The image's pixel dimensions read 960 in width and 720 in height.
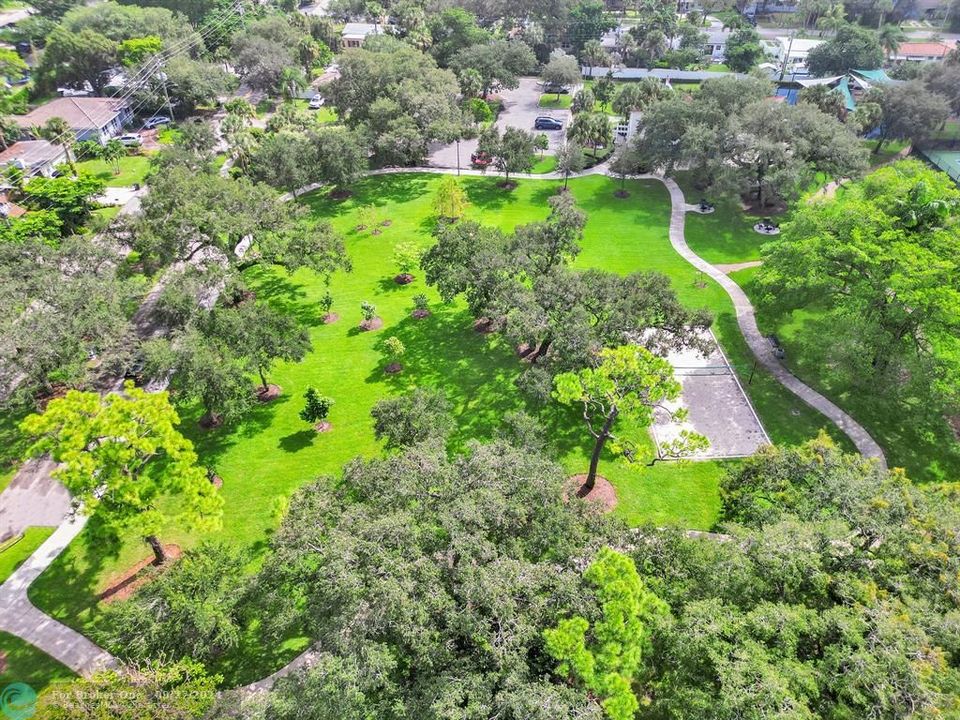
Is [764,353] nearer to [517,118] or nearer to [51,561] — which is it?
[51,561]

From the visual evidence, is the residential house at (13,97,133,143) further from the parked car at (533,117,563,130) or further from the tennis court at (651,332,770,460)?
the tennis court at (651,332,770,460)

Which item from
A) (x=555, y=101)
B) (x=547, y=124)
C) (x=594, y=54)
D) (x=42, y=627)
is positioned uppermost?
(x=594, y=54)

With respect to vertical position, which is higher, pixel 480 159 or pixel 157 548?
pixel 480 159

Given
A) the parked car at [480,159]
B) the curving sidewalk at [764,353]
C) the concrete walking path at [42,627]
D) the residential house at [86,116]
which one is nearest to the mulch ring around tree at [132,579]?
the concrete walking path at [42,627]

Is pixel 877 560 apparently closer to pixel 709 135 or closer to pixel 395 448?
pixel 395 448

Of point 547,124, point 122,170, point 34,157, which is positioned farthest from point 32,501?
point 547,124

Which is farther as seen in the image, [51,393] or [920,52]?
[920,52]
